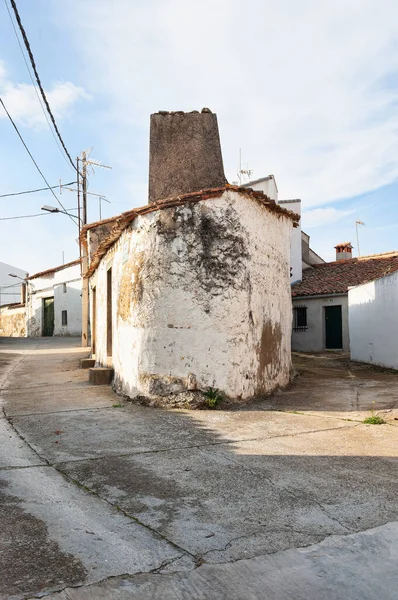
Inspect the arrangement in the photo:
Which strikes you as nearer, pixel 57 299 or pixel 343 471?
pixel 343 471

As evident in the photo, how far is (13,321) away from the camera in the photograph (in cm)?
3456

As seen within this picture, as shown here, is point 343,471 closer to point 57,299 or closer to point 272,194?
point 272,194

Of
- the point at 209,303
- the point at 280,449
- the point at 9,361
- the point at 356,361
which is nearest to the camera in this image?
the point at 280,449

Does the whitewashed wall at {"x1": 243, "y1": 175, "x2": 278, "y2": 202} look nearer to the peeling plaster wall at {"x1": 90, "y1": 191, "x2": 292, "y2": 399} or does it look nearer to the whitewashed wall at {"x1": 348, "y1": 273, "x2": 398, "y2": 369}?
the whitewashed wall at {"x1": 348, "y1": 273, "x2": 398, "y2": 369}

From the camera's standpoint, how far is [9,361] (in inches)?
547

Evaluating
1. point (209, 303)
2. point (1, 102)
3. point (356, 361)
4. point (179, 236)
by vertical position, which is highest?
point (1, 102)

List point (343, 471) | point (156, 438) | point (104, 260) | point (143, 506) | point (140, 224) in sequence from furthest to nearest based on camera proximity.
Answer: point (104, 260)
point (140, 224)
point (156, 438)
point (343, 471)
point (143, 506)

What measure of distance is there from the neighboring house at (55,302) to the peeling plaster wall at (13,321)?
6.04ft

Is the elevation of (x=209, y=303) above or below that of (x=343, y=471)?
above

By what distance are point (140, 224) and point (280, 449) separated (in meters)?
4.27

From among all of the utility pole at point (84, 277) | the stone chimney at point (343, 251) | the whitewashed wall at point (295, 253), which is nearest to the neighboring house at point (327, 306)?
the whitewashed wall at point (295, 253)

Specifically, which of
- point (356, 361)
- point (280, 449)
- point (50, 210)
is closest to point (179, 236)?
point (280, 449)

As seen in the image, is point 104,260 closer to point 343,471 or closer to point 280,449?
point 280,449

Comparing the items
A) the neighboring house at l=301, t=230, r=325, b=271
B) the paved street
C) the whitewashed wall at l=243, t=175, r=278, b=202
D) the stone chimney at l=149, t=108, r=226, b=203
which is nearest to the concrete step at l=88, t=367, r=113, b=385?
the paved street
